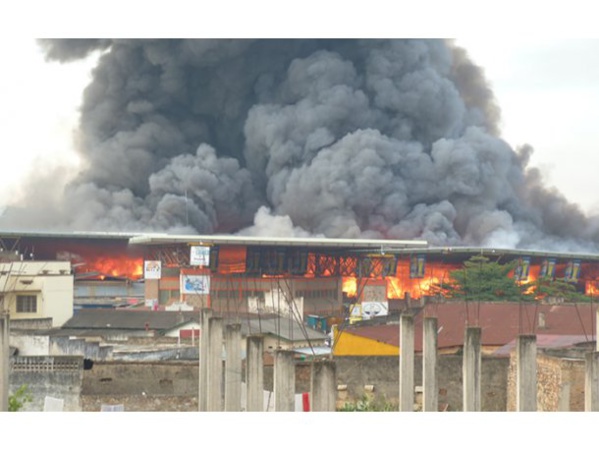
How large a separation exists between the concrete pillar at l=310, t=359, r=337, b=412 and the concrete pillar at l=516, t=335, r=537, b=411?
8.66 ft

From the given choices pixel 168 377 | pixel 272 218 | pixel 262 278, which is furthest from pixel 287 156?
pixel 168 377

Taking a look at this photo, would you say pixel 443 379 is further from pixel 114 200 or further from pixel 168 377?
pixel 114 200

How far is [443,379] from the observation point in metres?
21.0

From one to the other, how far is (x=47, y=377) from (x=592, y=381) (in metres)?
11.1

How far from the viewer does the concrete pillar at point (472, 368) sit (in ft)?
52.9

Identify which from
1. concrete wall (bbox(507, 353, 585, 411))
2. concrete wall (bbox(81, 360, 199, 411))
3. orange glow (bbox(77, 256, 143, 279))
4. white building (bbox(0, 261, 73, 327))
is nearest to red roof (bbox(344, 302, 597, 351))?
concrete wall (bbox(81, 360, 199, 411))

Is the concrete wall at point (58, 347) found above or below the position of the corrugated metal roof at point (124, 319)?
below

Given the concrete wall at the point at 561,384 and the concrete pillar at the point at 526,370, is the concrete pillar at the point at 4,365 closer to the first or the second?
the concrete pillar at the point at 526,370

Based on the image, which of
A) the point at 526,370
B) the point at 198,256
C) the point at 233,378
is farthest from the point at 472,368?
the point at 198,256

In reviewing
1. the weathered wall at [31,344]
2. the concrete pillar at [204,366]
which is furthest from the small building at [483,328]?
the weathered wall at [31,344]

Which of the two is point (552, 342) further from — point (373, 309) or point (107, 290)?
point (107, 290)

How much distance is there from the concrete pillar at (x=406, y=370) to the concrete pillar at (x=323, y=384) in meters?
2.56

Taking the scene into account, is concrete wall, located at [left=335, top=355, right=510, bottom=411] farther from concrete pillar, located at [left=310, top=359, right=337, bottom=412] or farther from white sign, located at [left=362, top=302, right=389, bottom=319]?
white sign, located at [left=362, top=302, right=389, bottom=319]

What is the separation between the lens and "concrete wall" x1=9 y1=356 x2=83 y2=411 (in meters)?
21.9
